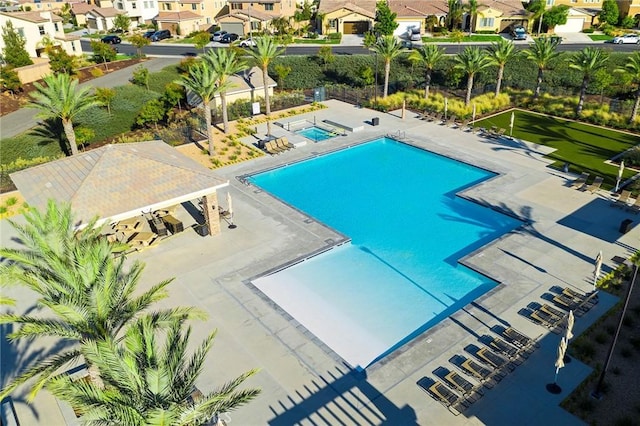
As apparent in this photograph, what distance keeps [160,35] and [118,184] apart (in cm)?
6306

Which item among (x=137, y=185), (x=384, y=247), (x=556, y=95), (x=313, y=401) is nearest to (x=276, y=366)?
(x=313, y=401)

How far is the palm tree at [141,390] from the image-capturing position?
1062cm

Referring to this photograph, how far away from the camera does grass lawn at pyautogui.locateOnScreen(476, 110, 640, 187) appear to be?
34.2 m

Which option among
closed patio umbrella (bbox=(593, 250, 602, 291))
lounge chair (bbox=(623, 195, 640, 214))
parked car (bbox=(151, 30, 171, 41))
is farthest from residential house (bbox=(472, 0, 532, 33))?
closed patio umbrella (bbox=(593, 250, 602, 291))

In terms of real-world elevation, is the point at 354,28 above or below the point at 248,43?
above

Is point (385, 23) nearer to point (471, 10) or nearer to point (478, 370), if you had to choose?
point (471, 10)

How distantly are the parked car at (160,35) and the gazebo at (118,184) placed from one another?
58931 millimetres

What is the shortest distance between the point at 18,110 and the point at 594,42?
71396 mm

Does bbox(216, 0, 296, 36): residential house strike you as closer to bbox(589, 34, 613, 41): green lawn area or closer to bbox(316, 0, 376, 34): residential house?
bbox(316, 0, 376, 34): residential house

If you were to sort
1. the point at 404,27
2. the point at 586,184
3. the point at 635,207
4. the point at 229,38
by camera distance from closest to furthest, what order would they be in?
the point at 635,207, the point at 586,184, the point at 229,38, the point at 404,27

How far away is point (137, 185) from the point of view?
24.3 meters

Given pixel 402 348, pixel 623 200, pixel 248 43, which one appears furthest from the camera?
pixel 248 43

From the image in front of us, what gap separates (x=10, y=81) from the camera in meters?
44.1

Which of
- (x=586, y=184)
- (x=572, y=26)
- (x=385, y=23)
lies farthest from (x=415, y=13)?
(x=586, y=184)
